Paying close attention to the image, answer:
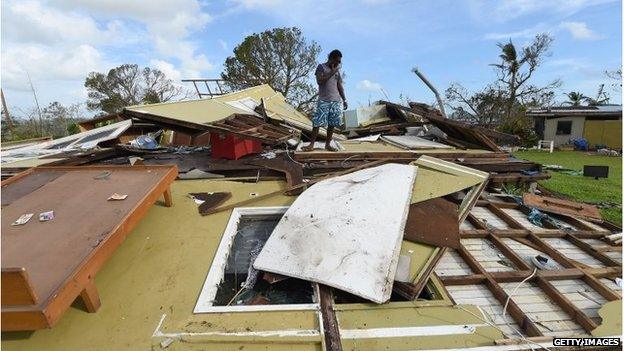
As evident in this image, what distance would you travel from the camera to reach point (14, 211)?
9.66 feet

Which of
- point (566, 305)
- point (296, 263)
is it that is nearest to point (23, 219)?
point (296, 263)

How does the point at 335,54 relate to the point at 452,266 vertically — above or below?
above

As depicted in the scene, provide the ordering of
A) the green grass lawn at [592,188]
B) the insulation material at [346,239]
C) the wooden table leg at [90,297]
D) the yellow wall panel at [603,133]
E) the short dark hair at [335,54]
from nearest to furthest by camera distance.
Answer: the wooden table leg at [90,297]
the insulation material at [346,239]
the short dark hair at [335,54]
the green grass lawn at [592,188]
the yellow wall panel at [603,133]

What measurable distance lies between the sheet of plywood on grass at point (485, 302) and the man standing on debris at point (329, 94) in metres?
3.67

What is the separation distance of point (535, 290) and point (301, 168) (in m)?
3.25

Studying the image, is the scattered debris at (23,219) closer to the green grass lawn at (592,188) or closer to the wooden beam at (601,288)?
the wooden beam at (601,288)

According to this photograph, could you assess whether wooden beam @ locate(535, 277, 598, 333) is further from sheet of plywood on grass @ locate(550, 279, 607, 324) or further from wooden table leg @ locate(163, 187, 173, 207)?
wooden table leg @ locate(163, 187, 173, 207)

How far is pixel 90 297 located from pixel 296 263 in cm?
141

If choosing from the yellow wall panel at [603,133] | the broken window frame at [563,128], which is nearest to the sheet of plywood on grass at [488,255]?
the yellow wall panel at [603,133]

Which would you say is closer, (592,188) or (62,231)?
(62,231)

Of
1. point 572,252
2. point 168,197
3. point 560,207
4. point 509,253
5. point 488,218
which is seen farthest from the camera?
point 560,207

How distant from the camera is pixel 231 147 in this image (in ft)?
19.2

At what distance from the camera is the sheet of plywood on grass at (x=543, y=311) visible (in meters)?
2.44

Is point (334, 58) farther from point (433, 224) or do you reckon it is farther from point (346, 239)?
point (346, 239)
